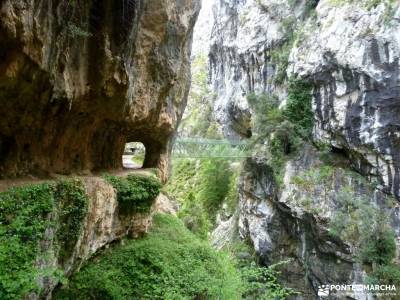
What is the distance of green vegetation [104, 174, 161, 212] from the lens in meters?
8.83

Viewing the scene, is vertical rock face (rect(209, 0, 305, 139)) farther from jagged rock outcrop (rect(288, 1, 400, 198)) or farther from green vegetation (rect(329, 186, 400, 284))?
green vegetation (rect(329, 186, 400, 284))

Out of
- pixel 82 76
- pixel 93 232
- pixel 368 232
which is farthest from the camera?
pixel 368 232

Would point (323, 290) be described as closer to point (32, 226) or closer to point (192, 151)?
point (192, 151)

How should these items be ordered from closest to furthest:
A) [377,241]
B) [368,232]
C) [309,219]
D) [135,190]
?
[135,190]
[377,241]
[368,232]
[309,219]

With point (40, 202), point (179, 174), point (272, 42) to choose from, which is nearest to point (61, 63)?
point (40, 202)

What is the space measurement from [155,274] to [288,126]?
1343 centimetres

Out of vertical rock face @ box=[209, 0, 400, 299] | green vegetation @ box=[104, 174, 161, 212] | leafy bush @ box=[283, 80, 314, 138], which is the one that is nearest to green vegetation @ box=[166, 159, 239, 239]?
vertical rock face @ box=[209, 0, 400, 299]

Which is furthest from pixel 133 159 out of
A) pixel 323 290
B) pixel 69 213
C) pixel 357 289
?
pixel 69 213

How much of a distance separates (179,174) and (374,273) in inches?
974

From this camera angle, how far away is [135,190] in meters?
9.40

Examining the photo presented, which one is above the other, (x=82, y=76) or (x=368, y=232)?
(x=82, y=76)

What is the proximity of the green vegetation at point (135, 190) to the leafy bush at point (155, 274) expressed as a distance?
99 cm

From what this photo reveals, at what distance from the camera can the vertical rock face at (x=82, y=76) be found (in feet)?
16.1

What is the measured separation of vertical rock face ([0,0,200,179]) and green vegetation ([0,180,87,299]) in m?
1.11
